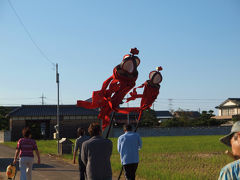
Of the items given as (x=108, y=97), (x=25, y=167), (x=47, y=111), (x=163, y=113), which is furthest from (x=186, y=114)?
(x=108, y=97)

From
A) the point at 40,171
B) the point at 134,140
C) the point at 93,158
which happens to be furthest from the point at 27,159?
the point at 40,171

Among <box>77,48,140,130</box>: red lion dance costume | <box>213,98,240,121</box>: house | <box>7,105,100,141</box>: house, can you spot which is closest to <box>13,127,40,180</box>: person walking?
<box>77,48,140,130</box>: red lion dance costume

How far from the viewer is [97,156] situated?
5559 mm

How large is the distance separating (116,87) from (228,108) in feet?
283

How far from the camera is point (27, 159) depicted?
26.8 feet

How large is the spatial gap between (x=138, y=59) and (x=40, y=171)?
→ 27.1ft

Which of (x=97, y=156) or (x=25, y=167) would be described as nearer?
(x=97, y=156)

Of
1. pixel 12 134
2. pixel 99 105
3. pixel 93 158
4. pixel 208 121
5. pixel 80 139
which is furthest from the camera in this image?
pixel 208 121

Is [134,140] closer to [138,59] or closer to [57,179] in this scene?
[138,59]

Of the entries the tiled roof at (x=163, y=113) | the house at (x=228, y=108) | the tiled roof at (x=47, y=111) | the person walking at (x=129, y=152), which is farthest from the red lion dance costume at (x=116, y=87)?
the tiled roof at (x=163, y=113)

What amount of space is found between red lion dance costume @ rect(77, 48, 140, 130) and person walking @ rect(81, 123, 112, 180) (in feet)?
2.25

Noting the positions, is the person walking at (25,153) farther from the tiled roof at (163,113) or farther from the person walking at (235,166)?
the tiled roof at (163,113)

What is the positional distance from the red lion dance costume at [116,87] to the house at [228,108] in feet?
264

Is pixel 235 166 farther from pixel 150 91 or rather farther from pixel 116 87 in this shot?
pixel 150 91
